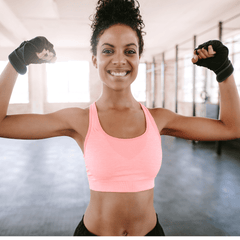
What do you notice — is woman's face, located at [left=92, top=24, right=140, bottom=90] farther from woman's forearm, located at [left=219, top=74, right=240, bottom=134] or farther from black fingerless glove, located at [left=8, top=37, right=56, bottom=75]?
woman's forearm, located at [left=219, top=74, right=240, bottom=134]

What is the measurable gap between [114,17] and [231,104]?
0.54 metres

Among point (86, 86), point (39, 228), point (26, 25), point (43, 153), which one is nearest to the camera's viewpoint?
point (39, 228)

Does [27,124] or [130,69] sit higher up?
[130,69]

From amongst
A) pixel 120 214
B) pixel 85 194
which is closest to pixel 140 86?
pixel 85 194

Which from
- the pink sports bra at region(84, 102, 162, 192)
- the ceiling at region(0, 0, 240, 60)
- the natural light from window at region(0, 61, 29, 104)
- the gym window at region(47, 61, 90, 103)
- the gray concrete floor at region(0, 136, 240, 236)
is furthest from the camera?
the gym window at region(47, 61, 90, 103)

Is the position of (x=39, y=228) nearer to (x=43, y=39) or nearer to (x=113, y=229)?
(x=113, y=229)

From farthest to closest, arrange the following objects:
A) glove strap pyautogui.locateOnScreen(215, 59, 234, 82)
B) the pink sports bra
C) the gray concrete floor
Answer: the gray concrete floor, glove strap pyautogui.locateOnScreen(215, 59, 234, 82), the pink sports bra

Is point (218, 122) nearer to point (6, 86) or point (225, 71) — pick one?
point (225, 71)

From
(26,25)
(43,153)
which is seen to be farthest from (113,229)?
(26,25)

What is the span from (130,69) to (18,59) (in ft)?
1.28

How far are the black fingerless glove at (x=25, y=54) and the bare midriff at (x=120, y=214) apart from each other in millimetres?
507

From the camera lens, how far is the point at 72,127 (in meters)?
0.74

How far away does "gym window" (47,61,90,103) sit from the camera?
858 centimetres

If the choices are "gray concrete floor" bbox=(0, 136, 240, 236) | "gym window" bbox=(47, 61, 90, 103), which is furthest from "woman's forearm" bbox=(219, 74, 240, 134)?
"gym window" bbox=(47, 61, 90, 103)
